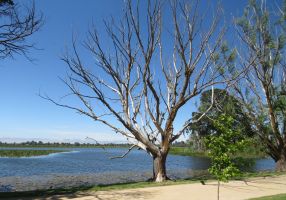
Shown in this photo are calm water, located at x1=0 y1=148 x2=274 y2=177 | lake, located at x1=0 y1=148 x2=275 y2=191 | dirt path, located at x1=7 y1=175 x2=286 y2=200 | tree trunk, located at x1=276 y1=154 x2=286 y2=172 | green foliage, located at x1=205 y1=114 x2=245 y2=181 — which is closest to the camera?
green foliage, located at x1=205 y1=114 x2=245 y2=181

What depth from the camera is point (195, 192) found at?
14.3 metres

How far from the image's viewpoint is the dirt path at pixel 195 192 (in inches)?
517

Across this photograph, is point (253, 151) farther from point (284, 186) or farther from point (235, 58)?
point (284, 186)

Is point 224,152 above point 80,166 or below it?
below

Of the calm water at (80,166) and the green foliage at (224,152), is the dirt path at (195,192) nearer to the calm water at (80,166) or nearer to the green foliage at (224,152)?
the green foliage at (224,152)

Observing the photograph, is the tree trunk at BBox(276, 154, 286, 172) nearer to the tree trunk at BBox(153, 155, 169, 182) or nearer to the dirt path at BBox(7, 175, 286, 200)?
the dirt path at BBox(7, 175, 286, 200)

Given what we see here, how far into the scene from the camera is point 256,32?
26.5m

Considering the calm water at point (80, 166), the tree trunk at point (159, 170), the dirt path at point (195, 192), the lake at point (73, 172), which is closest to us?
the dirt path at point (195, 192)

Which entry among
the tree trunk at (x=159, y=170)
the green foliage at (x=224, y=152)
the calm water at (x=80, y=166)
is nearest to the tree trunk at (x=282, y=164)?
the calm water at (x=80, y=166)

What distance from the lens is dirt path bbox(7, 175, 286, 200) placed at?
1313cm

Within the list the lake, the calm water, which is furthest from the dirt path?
the calm water

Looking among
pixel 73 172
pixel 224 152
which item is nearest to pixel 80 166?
pixel 73 172

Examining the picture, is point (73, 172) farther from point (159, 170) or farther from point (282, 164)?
point (282, 164)

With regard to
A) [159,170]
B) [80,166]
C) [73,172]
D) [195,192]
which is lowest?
[195,192]
